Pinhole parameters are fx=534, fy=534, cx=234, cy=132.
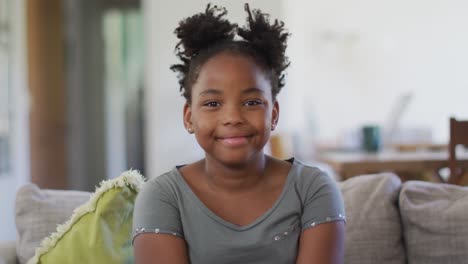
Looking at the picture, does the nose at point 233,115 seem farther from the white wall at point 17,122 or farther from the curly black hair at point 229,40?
the white wall at point 17,122

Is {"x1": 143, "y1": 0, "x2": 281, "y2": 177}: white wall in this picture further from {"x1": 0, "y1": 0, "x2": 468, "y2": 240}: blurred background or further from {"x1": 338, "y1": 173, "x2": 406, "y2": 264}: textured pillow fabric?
{"x1": 338, "y1": 173, "x2": 406, "y2": 264}: textured pillow fabric

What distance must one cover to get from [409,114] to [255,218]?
4.98 metres

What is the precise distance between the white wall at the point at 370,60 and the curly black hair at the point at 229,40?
460 centimetres

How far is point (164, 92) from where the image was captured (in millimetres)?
3768

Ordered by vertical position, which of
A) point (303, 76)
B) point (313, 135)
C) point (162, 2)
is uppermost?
point (162, 2)

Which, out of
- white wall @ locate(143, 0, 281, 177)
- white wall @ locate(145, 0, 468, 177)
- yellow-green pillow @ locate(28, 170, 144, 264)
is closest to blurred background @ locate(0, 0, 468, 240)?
white wall @ locate(145, 0, 468, 177)

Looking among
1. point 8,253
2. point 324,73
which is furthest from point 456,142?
point 324,73

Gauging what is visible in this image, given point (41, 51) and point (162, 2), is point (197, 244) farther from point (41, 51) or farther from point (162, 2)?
point (41, 51)

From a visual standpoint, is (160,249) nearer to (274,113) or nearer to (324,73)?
(274,113)

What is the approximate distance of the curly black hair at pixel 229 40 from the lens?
1.05 meters

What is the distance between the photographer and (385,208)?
4.21 ft

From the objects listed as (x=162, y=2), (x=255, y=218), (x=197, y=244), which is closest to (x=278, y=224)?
(x=255, y=218)

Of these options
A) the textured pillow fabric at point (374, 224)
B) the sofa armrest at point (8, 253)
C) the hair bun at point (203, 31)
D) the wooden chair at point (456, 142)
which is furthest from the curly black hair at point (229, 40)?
the wooden chair at point (456, 142)

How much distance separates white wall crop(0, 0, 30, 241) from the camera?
129 inches
